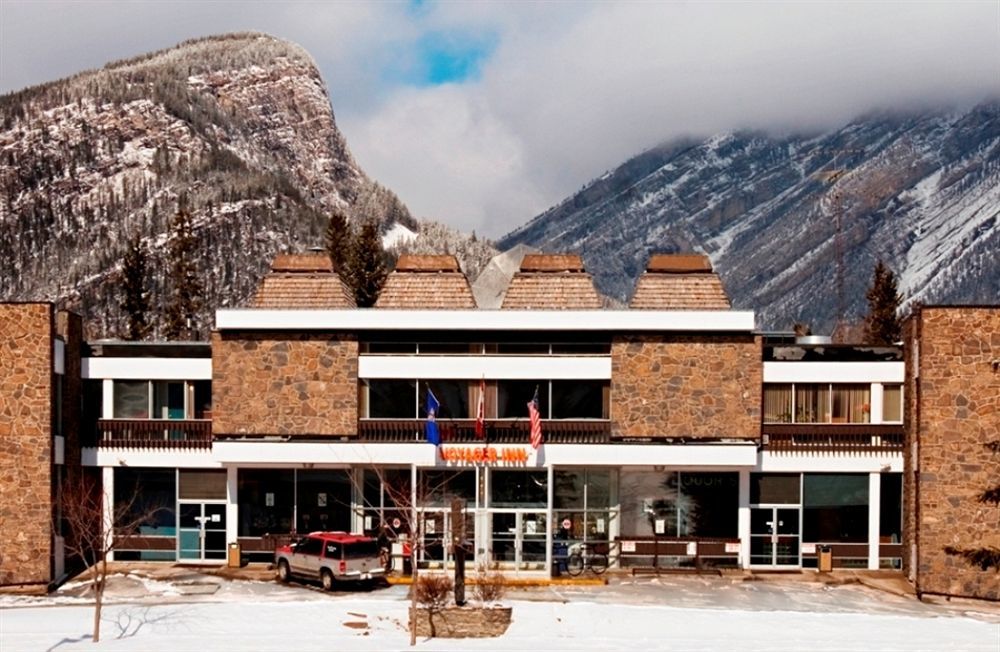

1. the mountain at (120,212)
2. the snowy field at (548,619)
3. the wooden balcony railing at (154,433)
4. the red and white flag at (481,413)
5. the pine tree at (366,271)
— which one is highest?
the mountain at (120,212)

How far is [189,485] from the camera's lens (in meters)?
44.4

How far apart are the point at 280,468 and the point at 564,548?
957cm

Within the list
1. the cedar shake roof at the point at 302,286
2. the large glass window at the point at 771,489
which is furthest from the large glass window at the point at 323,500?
the large glass window at the point at 771,489

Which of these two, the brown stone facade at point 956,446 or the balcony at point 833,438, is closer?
the brown stone facade at point 956,446

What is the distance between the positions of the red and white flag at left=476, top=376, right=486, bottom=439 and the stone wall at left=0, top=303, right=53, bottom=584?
12.9m

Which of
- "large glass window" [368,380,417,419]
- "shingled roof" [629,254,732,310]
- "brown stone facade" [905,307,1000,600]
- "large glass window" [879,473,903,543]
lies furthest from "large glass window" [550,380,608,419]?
"brown stone facade" [905,307,1000,600]

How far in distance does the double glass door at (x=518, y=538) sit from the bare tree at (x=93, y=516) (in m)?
10.7

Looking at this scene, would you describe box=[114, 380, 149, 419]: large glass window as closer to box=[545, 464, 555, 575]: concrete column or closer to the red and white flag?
the red and white flag

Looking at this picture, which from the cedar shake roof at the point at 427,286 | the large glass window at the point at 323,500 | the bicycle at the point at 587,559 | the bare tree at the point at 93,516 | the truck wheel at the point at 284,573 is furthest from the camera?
the cedar shake roof at the point at 427,286

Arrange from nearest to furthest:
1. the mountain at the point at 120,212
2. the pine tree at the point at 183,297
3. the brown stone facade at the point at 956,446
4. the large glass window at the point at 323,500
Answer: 1. the brown stone facade at the point at 956,446
2. the large glass window at the point at 323,500
3. the pine tree at the point at 183,297
4. the mountain at the point at 120,212

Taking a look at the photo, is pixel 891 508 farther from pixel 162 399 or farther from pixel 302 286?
pixel 162 399

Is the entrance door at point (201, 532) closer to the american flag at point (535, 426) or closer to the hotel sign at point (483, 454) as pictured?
the hotel sign at point (483, 454)

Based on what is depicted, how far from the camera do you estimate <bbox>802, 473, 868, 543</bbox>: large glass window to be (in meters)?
43.8

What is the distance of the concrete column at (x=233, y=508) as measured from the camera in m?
43.8
